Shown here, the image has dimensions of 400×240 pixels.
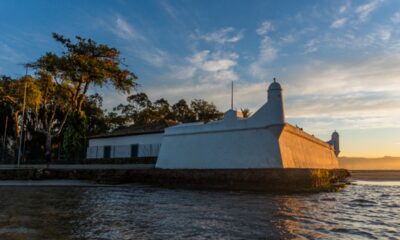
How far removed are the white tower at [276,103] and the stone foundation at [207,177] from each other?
10.6ft

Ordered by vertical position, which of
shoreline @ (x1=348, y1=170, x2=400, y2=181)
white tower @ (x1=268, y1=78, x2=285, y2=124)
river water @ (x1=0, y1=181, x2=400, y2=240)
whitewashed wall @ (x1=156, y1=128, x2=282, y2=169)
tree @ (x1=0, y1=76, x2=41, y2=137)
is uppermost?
tree @ (x1=0, y1=76, x2=41, y2=137)

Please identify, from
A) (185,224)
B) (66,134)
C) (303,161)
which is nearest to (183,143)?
(303,161)

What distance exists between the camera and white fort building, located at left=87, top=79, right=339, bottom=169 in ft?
64.6

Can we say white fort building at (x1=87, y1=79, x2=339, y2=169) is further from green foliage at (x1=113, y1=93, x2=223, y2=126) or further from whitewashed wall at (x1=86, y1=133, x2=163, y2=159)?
green foliage at (x1=113, y1=93, x2=223, y2=126)

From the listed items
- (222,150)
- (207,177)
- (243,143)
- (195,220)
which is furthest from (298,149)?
(195,220)

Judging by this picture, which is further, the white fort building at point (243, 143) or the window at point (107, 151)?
the window at point (107, 151)

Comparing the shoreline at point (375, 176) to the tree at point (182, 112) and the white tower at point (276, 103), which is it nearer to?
the tree at point (182, 112)

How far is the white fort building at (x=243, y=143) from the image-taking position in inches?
775

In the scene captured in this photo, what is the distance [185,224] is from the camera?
844 centimetres

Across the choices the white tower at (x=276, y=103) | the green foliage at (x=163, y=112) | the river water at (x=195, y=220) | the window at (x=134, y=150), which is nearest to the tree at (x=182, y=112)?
the green foliage at (x=163, y=112)

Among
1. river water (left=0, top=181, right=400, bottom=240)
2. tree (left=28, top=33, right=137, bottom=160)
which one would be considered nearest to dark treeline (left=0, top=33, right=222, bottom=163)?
A: tree (left=28, top=33, right=137, bottom=160)

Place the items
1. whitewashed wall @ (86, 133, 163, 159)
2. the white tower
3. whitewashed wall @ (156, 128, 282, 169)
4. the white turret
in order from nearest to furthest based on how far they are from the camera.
Result: the white tower, whitewashed wall @ (156, 128, 282, 169), whitewashed wall @ (86, 133, 163, 159), the white turret

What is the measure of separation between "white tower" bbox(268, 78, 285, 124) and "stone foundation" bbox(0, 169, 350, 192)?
3.23m

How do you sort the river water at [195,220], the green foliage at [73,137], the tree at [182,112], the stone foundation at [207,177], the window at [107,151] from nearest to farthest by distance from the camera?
the river water at [195,220], the stone foundation at [207,177], the window at [107,151], the green foliage at [73,137], the tree at [182,112]
